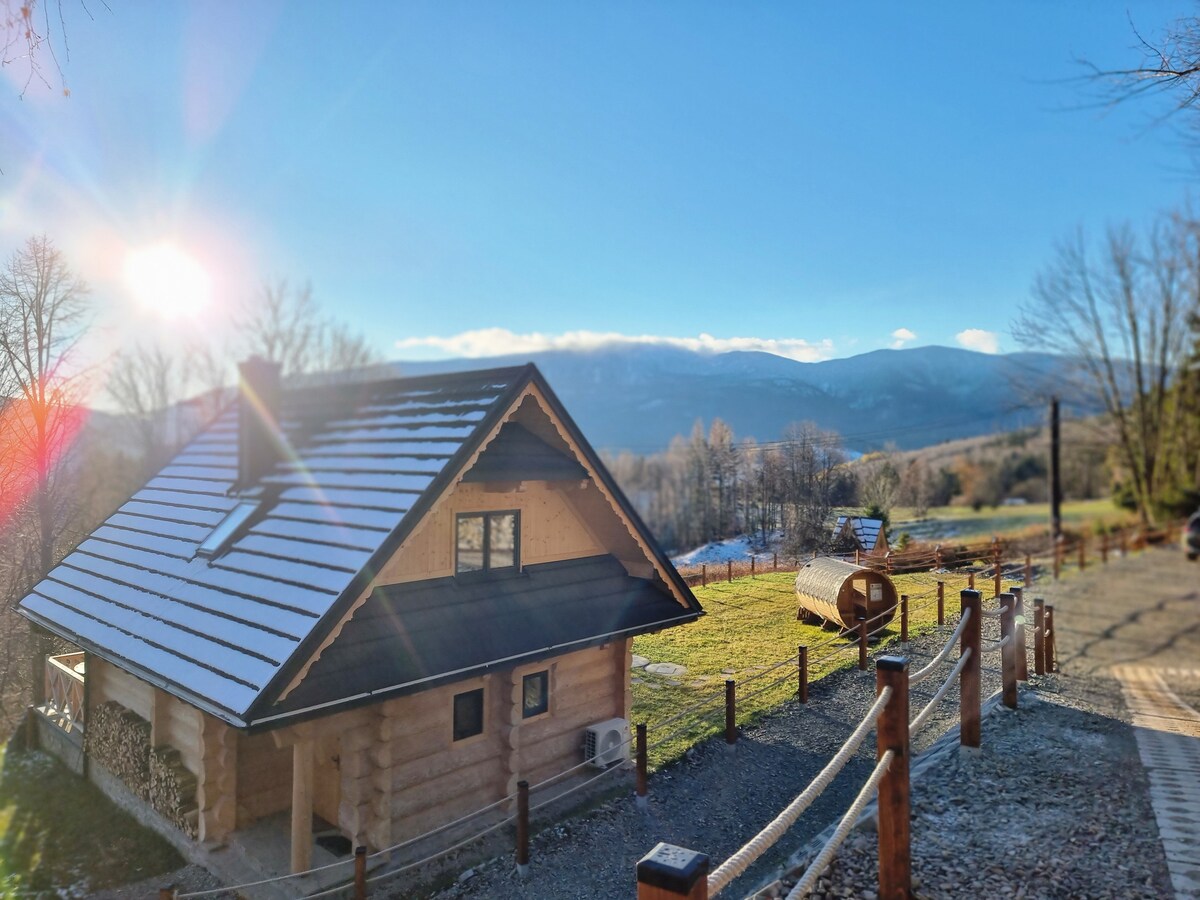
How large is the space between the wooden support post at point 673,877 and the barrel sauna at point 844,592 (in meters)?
4.83

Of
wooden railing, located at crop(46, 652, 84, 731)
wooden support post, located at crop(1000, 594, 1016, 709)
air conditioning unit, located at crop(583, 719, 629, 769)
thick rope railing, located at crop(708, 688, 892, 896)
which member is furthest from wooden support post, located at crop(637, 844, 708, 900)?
wooden railing, located at crop(46, 652, 84, 731)

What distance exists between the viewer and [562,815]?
695cm

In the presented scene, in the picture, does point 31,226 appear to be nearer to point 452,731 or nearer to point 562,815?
point 452,731

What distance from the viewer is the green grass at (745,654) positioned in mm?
7414

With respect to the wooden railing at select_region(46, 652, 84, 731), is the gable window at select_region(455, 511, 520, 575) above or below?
above

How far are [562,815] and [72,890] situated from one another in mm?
4553

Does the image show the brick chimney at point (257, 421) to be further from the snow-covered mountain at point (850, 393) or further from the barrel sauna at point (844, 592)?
the barrel sauna at point (844, 592)

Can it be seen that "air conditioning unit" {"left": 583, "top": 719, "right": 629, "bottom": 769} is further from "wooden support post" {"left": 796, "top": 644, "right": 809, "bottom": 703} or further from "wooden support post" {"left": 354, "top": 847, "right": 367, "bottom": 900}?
"wooden support post" {"left": 354, "top": 847, "right": 367, "bottom": 900}

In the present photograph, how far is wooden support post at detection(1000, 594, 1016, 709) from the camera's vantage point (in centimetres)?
594

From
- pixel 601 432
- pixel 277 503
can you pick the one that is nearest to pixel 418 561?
pixel 277 503

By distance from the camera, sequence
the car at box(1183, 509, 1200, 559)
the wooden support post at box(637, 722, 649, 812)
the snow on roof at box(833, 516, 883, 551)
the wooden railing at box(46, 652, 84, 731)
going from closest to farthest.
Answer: the car at box(1183, 509, 1200, 559) < the snow on roof at box(833, 516, 883, 551) < the wooden support post at box(637, 722, 649, 812) < the wooden railing at box(46, 652, 84, 731)

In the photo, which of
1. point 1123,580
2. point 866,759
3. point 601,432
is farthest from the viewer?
point 601,432

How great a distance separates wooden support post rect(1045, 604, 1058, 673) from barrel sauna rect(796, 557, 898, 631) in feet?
4.82

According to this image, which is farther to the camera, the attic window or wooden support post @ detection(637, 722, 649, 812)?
the attic window
